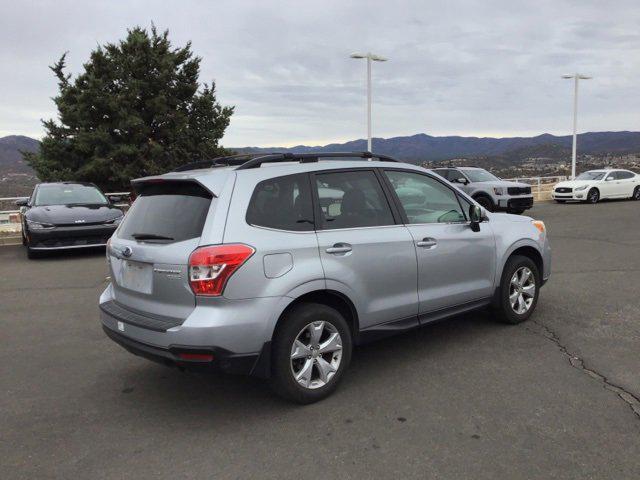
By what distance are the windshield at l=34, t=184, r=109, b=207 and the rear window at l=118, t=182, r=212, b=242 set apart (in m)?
8.06

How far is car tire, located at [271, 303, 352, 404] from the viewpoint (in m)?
3.46

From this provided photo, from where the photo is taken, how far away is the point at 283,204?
12.0ft

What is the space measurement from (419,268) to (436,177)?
0.98 metres

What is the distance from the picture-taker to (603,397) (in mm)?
3607

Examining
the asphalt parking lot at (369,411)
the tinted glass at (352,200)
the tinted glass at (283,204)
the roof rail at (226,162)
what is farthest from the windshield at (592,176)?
the tinted glass at (283,204)

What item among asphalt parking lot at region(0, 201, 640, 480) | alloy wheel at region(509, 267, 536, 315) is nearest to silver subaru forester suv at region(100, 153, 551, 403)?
asphalt parking lot at region(0, 201, 640, 480)

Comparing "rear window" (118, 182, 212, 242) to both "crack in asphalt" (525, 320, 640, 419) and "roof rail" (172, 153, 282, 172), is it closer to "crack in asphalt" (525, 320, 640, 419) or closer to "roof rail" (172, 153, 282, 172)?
"roof rail" (172, 153, 282, 172)

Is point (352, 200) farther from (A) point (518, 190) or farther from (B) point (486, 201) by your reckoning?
(A) point (518, 190)

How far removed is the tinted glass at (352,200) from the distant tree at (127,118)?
2441 cm

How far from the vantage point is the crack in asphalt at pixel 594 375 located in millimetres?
3514

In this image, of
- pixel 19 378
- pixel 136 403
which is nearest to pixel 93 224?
pixel 19 378

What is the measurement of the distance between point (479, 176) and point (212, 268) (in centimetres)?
1720

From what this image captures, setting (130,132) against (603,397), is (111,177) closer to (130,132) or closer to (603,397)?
(130,132)

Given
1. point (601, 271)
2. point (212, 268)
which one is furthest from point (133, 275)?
point (601, 271)
